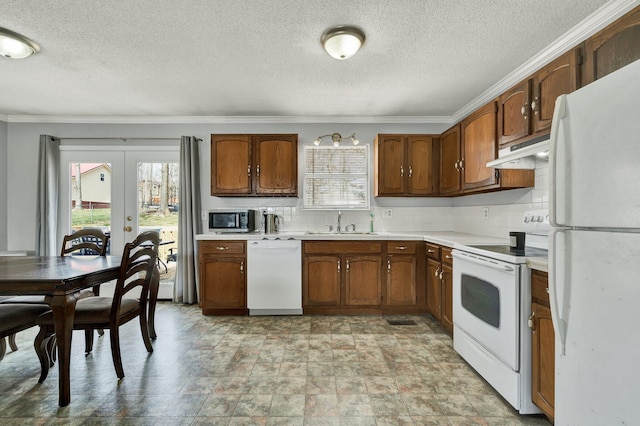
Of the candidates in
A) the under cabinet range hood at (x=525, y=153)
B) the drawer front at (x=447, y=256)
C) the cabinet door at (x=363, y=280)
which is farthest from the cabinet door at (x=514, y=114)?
the cabinet door at (x=363, y=280)

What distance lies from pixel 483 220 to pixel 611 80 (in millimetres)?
2390

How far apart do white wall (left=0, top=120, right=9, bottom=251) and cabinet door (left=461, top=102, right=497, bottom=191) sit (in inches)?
219

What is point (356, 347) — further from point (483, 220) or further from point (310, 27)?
point (310, 27)

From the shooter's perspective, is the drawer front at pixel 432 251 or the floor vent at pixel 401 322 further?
the floor vent at pixel 401 322

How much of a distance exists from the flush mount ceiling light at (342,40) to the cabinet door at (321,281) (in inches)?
78.0

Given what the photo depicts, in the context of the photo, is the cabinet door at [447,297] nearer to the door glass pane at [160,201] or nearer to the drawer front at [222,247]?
the drawer front at [222,247]

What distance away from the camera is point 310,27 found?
195cm

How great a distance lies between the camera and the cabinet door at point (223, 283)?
320 cm

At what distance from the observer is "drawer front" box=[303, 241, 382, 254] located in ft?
10.4

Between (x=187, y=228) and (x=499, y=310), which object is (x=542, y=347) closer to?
(x=499, y=310)

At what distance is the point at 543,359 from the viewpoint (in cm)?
151

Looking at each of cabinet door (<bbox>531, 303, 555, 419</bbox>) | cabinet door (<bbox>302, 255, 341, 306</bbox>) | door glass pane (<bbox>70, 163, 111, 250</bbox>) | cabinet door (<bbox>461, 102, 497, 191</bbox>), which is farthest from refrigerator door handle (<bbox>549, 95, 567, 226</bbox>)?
door glass pane (<bbox>70, 163, 111, 250</bbox>)

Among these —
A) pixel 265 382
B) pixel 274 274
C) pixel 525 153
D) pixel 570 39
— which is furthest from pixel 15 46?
pixel 570 39

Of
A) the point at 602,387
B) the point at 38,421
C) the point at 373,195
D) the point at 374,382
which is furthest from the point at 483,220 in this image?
Answer: the point at 38,421
